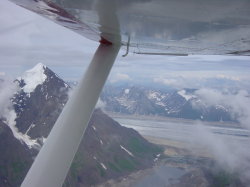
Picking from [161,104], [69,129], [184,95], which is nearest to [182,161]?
[161,104]

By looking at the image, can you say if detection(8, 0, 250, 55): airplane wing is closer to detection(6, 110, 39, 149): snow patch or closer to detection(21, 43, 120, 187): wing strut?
detection(21, 43, 120, 187): wing strut

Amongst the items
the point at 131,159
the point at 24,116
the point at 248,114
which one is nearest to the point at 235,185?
the point at 131,159

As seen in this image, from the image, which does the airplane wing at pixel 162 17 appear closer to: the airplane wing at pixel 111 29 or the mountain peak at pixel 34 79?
the airplane wing at pixel 111 29

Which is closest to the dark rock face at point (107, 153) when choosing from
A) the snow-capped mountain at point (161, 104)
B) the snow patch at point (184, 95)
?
the snow-capped mountain at point (161, 104)

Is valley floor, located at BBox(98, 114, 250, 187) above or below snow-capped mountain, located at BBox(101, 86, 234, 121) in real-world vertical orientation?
below

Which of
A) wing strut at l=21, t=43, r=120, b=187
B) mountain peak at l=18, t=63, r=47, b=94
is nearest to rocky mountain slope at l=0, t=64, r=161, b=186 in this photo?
mountain peak at l=18, t=63, r=47, b=94

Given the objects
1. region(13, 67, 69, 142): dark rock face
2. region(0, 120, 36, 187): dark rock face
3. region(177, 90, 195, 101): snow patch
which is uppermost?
region(177, 90, 195, 101): snow patch
